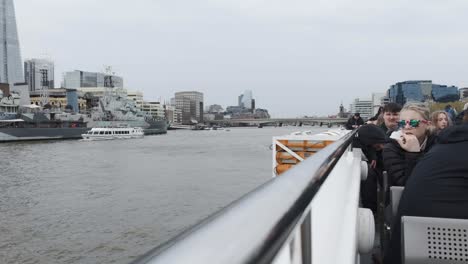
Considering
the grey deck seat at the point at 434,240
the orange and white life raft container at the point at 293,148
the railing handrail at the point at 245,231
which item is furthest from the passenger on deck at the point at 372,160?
the orange and white life raft container at the point at 293,148

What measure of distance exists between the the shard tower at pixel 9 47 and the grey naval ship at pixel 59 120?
8938 centimetres

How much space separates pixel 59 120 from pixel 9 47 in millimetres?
114362

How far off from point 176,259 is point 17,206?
16.3 metres

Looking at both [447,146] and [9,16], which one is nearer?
[447,146]

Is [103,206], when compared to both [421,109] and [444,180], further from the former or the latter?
[444,180]

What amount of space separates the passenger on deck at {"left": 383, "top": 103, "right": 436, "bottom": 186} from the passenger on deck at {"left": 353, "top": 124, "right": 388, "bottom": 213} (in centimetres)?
113

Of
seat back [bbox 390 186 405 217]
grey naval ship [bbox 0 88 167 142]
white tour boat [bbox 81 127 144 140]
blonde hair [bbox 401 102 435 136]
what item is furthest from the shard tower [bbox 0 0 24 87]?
seat back [bbox 390 186 405 217]

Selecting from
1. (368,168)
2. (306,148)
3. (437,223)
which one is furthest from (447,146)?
(306,148)

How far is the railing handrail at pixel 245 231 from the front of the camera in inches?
17.3

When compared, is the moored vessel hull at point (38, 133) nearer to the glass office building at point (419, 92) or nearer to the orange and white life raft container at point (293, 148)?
the glass office building at point (419, 92)

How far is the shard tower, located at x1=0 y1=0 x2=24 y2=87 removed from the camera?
514ft

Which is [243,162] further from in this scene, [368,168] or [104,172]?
[368,168]

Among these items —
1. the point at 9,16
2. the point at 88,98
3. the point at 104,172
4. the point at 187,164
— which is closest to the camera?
the point at 104,172

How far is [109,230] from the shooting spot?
11.2 metres
